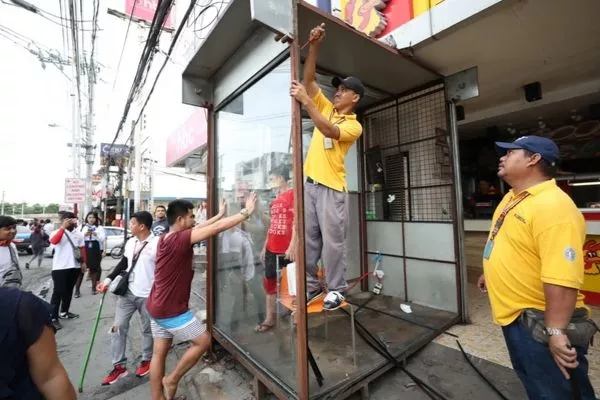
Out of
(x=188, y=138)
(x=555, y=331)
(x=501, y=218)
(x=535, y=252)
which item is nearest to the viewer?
(x=555, y=331)

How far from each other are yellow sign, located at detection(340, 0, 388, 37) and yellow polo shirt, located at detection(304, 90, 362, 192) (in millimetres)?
1564

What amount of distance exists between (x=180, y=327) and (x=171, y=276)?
0.46m

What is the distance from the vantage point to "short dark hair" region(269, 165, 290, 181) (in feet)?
8.51

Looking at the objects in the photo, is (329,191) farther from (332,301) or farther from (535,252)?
(535,252)

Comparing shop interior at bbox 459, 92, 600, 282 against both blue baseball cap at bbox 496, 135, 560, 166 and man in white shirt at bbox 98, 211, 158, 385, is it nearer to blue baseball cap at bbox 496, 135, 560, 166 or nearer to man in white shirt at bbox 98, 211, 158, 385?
blue baseball cap at bbox 496, 135, 560, 166

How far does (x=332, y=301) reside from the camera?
2.26 meters

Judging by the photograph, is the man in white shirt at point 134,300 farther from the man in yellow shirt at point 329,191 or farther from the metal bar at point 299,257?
the metal bar at point 299,257

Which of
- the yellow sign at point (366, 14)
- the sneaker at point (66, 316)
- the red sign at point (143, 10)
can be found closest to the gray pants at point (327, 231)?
the yellow sign at point (366, 14)

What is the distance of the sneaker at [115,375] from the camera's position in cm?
319

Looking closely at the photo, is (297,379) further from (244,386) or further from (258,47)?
(258,47)

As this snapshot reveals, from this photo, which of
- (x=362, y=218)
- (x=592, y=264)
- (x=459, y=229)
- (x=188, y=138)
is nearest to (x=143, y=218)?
(x=362, y=218)

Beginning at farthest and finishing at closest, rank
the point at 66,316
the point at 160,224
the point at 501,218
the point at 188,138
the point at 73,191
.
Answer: the point at 73,191 < the point at 188,138 < the point at 66,316 < the point at 160,224 < the point at 501,218

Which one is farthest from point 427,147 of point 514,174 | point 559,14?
point 514,174

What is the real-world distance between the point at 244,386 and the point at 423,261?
2.77 m
